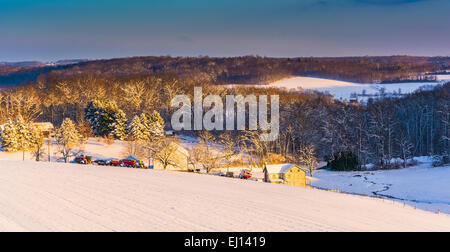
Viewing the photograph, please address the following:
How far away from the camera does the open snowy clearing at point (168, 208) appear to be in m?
10.0

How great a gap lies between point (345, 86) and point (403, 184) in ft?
383

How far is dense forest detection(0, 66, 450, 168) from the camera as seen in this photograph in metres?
52.8

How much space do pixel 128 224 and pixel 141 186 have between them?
239 inches

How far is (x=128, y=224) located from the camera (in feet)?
32.4

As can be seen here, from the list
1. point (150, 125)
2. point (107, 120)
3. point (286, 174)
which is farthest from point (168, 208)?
point (107, 120)

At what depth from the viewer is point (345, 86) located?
14525 centimetres

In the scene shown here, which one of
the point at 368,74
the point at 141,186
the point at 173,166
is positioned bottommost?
the point at 173,166

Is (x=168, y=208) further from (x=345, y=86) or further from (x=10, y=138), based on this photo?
(x=345, y=86)

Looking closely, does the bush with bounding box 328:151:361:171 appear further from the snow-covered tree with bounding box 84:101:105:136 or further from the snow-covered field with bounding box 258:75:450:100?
the snow-covered field with bounding box 258:75:450:100

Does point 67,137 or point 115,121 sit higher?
point 115,121

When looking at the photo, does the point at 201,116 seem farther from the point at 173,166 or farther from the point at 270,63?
the point at 270,63

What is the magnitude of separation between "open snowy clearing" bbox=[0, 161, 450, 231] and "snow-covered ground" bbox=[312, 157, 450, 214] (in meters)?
15.3

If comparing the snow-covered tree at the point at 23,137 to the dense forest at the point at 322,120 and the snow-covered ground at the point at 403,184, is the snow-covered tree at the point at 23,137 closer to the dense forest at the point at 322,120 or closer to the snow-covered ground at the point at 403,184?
the dense forest at the point at 322,120
